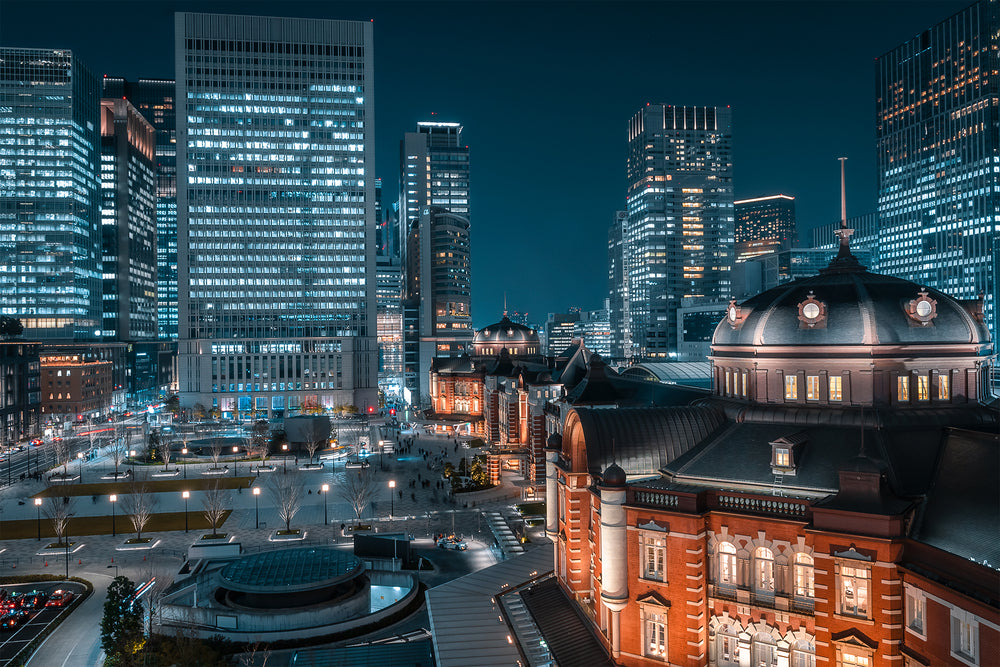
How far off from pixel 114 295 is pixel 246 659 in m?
178

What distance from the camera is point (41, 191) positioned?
15725 centimetres

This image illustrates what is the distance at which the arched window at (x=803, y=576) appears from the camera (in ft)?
97.3

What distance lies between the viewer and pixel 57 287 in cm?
15962

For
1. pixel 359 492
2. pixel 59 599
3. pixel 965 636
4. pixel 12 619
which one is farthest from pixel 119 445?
pixel 965 636

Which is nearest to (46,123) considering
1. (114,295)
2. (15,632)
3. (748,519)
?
(114,295)

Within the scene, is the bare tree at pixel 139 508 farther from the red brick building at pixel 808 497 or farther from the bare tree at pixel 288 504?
the red brick building at pixel 808 497

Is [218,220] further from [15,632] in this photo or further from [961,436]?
[961,436]

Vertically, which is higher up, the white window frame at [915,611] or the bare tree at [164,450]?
the white window frame at [915,611]

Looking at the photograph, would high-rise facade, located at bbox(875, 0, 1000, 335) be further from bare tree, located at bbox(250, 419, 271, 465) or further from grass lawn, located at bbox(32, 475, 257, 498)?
grass lawn, located at bbox(32, 475, 257, 498)

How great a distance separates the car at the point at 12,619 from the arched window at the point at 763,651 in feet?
141

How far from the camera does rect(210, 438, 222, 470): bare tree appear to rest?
94750 mm

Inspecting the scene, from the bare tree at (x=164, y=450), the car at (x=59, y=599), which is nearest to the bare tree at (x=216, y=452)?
the bare tree at (x=164, y=450)

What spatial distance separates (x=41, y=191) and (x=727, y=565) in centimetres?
17569

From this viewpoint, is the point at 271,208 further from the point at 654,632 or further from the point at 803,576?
the point at 803,576
